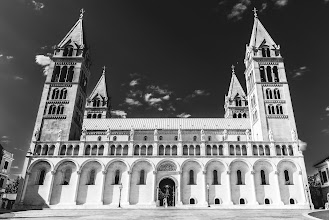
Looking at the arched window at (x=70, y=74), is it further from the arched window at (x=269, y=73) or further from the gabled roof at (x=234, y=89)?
the gabled roof at (x=234, y=89)

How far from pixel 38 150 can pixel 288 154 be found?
139 feet

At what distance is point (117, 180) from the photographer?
41312 millimetres

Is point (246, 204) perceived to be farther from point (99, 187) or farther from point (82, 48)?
point (82, 48)

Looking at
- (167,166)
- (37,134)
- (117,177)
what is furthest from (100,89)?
(167,166)

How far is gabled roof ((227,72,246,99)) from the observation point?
75.0 m

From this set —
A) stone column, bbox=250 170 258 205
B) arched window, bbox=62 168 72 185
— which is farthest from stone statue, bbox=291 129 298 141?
arched window, bbox=62 168 72 185

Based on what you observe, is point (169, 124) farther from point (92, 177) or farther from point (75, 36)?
point (75, 36)

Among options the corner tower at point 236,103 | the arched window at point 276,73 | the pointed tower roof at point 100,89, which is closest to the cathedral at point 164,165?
the arched window at point 276,73

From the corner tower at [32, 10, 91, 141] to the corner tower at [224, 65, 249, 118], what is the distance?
1595 inches

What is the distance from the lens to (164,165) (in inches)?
1640

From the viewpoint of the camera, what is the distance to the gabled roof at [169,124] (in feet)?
196

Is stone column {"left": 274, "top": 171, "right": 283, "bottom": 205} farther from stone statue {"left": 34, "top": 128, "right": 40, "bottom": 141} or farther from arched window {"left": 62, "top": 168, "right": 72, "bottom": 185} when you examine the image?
stone statue {"left": 34, "top": 128, "right": 40, "bottom": 141}

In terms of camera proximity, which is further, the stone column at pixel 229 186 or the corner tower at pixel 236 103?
the corner tower at pixel 236 103

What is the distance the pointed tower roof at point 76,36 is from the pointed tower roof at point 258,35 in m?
36.3
